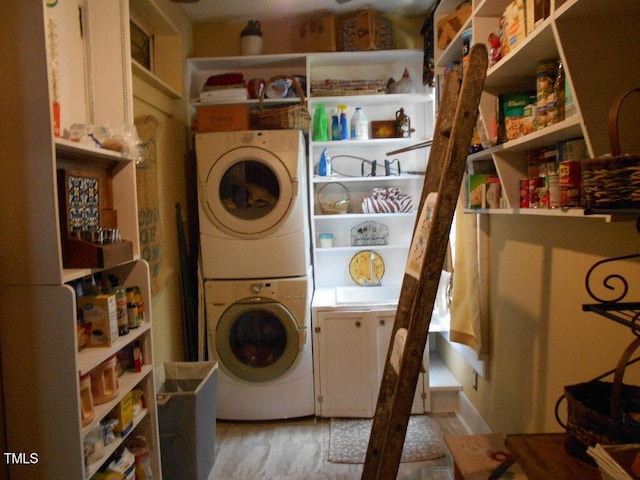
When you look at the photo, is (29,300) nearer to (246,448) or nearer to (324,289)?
(246,448)

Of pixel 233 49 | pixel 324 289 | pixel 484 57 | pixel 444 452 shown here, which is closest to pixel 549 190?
pixel 484 57

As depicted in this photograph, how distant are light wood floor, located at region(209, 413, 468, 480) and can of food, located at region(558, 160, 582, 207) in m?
1.65

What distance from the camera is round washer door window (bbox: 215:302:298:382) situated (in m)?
2.68

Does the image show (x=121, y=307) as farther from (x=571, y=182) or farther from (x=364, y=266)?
(x=364, y=266)

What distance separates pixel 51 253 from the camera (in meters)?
1.21

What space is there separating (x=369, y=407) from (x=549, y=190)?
185 centimetres

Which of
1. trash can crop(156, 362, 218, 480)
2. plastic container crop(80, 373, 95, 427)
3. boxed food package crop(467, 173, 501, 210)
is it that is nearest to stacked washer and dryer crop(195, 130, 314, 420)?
trash can crop(156, 362, 218, 480)

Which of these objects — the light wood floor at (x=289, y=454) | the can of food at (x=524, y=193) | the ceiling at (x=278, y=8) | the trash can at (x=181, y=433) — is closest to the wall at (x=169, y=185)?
the ceiling at (x=278, y=8)

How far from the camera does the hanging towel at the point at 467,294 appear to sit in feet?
7.32

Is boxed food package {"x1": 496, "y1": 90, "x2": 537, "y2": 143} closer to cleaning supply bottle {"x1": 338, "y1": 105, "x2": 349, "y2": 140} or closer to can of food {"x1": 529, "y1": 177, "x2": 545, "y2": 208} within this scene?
can of food {"x1": 529, "y1": 177, "x2": 545, "y2": 208}

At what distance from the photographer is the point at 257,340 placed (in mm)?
2816

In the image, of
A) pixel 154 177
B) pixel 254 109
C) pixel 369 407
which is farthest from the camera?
pixel 254 109

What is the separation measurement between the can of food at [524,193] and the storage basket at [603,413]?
673 millimetres

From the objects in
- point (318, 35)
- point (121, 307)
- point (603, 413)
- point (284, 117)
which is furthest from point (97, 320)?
point (318, 35)
